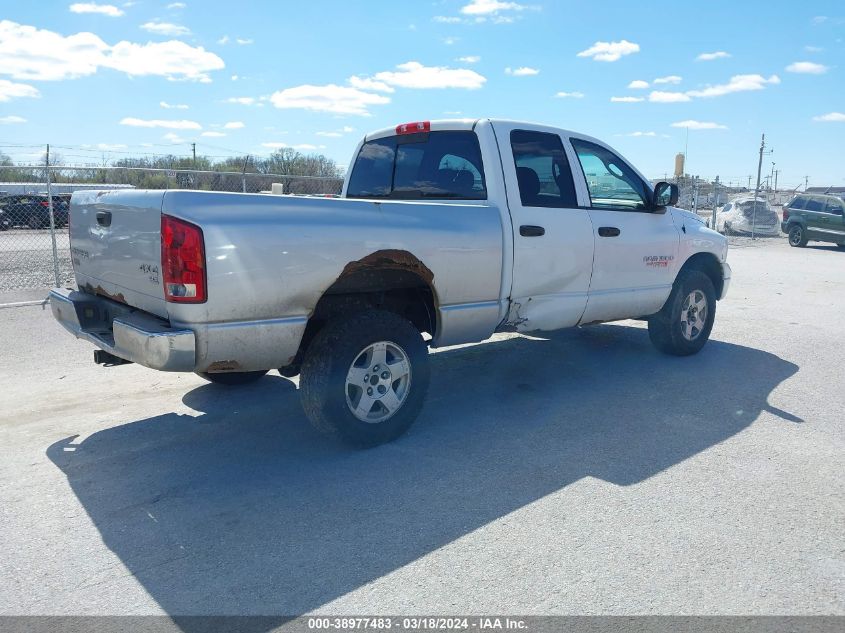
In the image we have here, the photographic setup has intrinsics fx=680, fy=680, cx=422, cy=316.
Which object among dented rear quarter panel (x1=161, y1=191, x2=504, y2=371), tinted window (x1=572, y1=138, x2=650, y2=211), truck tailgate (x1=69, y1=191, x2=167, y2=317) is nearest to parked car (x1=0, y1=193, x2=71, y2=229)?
truck tailgate (x1=69, y1=191, x2=167, y2=317)

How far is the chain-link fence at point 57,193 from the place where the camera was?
11.0 m

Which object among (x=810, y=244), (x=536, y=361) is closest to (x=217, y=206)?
(x=536, y=361)

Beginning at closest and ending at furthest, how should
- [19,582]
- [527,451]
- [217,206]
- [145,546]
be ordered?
1. [19,582]
2. [145,546]
3. [217,206]
4. [527,451]

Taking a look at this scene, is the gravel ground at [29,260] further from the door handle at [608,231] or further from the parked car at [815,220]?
the parked car at [815,220]

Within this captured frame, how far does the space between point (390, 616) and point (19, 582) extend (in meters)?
1.64

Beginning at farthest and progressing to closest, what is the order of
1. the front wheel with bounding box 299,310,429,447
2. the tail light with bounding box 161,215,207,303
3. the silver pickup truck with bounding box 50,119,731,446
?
the front wheel with bounding box 299,310,429,447 → the silver pickup truck with bounding box 50,119,731,446 → the tail light with bounding box 161,215,207,303

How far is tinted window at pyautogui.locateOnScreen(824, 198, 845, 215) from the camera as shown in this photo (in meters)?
21.5

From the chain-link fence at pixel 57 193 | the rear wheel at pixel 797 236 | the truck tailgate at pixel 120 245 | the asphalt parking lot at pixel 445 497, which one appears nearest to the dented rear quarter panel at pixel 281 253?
the truck tailgate at pixel 120 245

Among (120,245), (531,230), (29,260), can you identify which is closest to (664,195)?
(531,230)

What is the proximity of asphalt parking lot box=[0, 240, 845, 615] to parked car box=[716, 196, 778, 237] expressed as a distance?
21.7m

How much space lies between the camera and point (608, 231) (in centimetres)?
575

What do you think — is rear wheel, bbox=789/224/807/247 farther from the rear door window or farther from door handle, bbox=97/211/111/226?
door handle, bbox=97/211/111/226

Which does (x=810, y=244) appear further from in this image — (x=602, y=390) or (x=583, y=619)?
(x=583, y=619)

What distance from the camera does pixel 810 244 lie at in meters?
23.8
